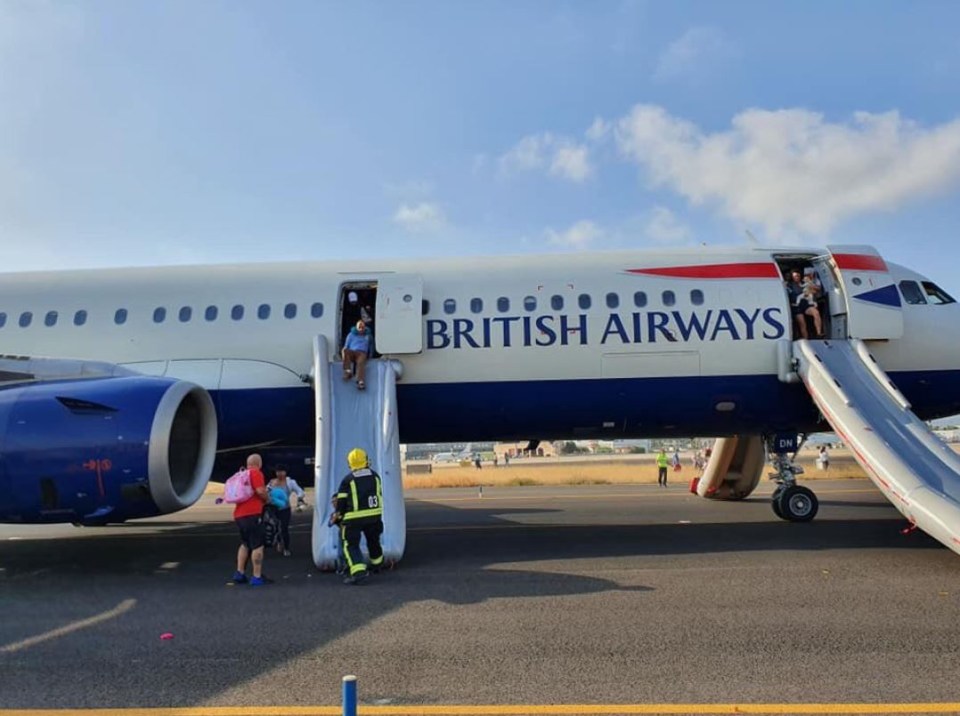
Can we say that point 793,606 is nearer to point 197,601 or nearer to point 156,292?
Answer: point 197,601

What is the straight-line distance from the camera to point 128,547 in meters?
12.0

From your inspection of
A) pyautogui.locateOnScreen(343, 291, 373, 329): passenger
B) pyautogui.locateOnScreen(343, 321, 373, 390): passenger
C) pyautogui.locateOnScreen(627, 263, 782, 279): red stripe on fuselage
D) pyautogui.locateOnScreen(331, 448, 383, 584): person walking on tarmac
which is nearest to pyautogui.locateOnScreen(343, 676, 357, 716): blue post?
pyautogui.locateOnScreen(331, 448, 383, 584): person walking on tarmac

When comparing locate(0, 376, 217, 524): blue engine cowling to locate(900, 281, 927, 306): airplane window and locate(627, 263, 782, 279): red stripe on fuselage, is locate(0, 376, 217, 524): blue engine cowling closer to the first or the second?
locate(627, 263, 782, 279): red stripe on fuselage

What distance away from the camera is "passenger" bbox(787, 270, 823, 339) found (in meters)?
11.8

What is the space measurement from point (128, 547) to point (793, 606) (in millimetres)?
10021

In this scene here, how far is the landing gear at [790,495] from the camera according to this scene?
40.9ft

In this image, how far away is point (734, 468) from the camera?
1781 centimetres

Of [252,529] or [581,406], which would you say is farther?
[581,406]

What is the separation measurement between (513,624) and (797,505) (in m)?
7.92

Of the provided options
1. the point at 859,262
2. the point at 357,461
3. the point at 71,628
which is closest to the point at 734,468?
the point at 859,262

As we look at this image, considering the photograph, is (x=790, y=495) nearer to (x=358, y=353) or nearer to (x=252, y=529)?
(x=358, y=353)

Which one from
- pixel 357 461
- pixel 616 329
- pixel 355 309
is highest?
pixel 355 309

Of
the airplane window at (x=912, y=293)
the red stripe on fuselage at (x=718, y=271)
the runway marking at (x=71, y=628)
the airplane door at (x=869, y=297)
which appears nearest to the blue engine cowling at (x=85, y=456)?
the runway marking at (x=71, y=628)

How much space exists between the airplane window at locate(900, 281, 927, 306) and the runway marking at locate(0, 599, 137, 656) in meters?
11.7
